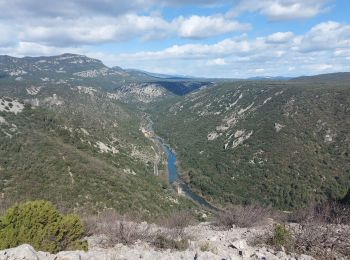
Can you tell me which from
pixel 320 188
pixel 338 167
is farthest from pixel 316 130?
pixel 320 188

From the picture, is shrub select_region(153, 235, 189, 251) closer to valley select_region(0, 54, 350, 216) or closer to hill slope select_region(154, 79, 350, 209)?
valley select_region(0, 54, 350, 216)

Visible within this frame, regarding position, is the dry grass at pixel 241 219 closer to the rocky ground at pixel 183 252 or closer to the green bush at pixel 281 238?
the rocky ground at pixel 183 252

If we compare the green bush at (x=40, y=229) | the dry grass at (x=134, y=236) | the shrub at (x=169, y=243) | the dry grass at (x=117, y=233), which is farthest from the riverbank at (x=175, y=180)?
the green bush at (x=40, y=229)

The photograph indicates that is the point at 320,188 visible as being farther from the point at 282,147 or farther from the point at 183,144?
the point at 183,144

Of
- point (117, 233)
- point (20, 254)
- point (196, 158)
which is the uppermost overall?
point (20, 254)

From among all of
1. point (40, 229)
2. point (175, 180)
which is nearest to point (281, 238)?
point (40, 229)

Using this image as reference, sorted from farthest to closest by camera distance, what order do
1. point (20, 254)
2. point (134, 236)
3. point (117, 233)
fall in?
point (117, 233)
point (134, 236)
point (20, 254)

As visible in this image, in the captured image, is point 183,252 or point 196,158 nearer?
point 183,252

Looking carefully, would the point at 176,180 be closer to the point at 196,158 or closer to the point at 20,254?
the point at 196,158

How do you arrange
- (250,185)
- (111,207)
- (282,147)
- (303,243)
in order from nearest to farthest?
(303,243) < (111,207) < (250,185) < (282,147)

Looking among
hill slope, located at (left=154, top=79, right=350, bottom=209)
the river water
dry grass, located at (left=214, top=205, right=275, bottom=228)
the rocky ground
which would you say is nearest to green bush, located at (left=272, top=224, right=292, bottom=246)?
the rocky ground
